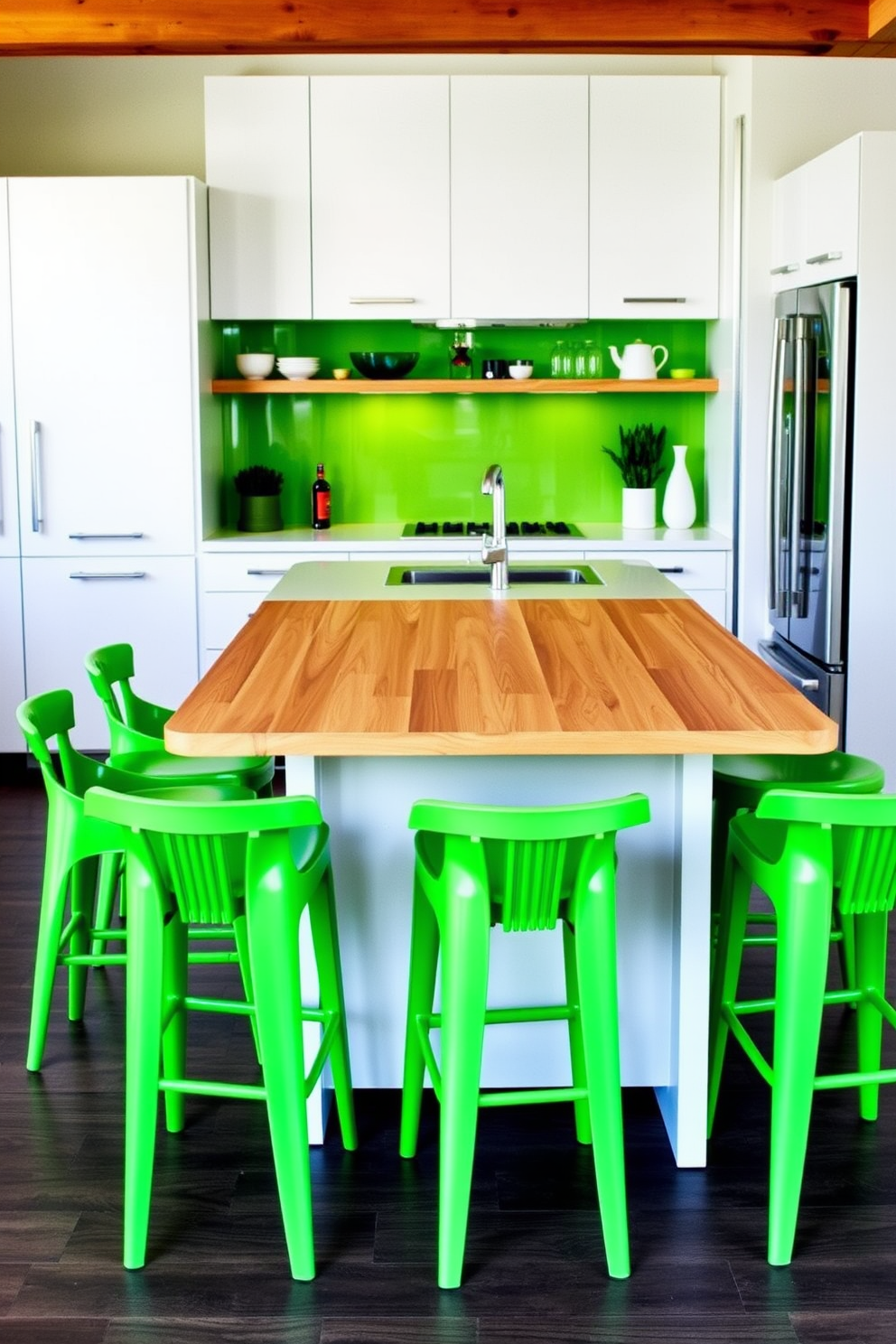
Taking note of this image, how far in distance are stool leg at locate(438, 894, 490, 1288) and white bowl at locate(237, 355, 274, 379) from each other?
392 cm

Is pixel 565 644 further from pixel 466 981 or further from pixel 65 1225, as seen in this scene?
pixel 65 1225

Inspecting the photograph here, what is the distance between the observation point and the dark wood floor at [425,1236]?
7.63ft

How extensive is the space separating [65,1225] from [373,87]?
4288 millimetres

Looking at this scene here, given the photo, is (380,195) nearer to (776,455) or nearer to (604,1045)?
(776,455)

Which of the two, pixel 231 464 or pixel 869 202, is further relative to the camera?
pixel 231 464

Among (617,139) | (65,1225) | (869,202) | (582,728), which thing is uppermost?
(617,139)

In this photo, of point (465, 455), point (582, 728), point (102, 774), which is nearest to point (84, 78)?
point (465, 455)

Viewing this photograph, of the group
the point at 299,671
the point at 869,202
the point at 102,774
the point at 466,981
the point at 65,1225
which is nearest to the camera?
the point at 466,981

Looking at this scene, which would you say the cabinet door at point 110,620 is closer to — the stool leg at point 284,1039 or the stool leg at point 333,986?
the stool leg at point 333,986

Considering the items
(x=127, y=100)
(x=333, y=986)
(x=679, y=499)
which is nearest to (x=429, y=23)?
(x=127, y=100)

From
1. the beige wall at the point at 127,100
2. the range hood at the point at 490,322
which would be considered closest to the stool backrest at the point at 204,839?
the range hood at the point at 490,322

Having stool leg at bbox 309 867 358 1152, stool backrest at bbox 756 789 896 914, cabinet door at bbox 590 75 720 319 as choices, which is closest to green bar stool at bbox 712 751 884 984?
stool backrest at bbox 756 789 896 914

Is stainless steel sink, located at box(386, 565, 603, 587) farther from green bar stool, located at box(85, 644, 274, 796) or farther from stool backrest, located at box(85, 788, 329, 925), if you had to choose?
stool backrest, located at box(85, 788, 329, 925)

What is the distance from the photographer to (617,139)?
5.59 m
